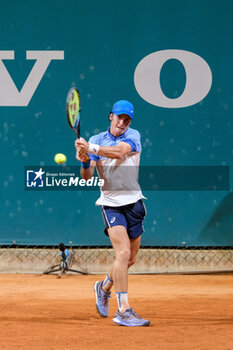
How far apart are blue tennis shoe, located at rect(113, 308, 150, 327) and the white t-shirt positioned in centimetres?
85

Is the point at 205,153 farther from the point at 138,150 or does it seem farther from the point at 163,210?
the point at 138,150

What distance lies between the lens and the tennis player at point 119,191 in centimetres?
495

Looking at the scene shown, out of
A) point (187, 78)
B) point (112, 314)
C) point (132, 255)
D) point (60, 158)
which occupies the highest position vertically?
point (187, 78)

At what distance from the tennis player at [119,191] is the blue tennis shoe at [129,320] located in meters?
0.03

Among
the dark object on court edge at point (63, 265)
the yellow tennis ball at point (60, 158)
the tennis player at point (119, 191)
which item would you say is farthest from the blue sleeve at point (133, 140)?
the dark object on court edge at point (63, 265)

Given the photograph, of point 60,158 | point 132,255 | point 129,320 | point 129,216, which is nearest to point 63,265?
point 60,158

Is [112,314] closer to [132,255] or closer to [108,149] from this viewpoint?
[132,255]

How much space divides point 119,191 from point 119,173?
0.16 metres

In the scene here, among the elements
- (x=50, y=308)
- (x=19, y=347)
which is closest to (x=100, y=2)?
(x=50, y=308)

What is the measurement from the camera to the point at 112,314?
216 inches

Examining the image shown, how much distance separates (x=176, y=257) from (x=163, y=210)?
63 centimetres

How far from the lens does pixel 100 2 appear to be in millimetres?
8031

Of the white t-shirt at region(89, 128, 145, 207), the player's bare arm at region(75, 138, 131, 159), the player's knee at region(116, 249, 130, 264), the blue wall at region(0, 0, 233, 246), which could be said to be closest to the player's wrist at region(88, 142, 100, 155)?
the player's bare arm at region(75, 138, 131, 159)

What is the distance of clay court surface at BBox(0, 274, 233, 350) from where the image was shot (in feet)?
13.8
